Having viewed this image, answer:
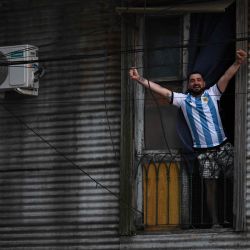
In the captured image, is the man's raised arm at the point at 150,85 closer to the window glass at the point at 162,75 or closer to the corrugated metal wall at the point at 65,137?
the window glass at the point at 162,75

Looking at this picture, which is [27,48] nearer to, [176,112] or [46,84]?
[46,84]

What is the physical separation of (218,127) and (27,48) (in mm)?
2549

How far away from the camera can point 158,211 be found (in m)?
12.6

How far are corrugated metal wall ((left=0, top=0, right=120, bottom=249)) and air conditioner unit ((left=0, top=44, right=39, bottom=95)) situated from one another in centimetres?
16

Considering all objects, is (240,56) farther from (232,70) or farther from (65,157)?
(65,157)

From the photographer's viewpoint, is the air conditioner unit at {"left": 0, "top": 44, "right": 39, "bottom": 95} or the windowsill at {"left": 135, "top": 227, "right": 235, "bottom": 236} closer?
the windowsill at {"left": 135, "top": 227, "right": 235, "bottom": 236}

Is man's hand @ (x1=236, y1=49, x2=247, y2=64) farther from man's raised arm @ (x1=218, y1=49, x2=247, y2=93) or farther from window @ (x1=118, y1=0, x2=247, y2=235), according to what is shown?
window @ (x1=118, y1=0, x2=247, y2=235)

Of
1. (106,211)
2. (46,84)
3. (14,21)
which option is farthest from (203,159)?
(14,21)

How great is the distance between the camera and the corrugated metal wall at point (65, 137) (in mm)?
12789

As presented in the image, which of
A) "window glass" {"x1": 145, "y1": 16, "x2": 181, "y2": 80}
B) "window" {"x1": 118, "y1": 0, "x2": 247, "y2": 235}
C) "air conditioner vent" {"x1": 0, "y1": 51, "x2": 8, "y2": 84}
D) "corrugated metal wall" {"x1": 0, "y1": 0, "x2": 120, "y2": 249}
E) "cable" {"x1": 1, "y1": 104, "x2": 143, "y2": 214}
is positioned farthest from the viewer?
"air conditioner vent" {"x1": 0, "y1": 51, "x2": 8, "y2": 84}

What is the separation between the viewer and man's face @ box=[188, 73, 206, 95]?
12461 millimetres

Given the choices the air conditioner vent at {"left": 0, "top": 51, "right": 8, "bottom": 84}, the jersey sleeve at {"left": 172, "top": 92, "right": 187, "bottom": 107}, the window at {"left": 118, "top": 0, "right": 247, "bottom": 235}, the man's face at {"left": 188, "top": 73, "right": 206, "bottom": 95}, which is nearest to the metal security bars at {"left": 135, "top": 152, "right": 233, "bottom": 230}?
the window at {"left": 118, "top": 0, "right": 247, "bottom": 235}

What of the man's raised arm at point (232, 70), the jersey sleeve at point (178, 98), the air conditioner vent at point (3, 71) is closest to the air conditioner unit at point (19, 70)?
the air conditioner vent at point (3, 71)

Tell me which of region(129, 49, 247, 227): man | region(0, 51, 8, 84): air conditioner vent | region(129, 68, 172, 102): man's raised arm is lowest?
region(129, 49, 247, 227): man
